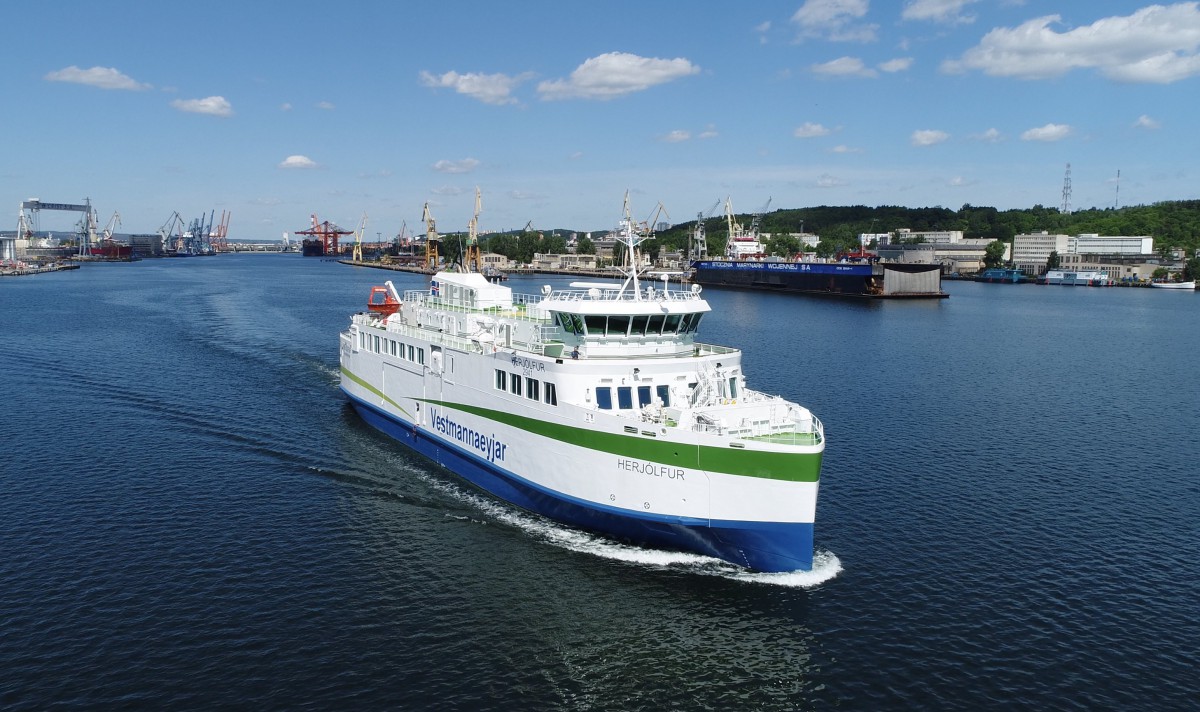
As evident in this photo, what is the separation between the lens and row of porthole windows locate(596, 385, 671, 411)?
28.4 m

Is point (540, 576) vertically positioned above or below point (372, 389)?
below

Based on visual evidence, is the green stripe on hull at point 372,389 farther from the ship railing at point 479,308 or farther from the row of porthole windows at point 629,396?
the row of porthole windows at point 629,396

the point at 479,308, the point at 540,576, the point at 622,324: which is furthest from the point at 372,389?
the point at 540,576

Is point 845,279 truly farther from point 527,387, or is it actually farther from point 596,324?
point 527,387

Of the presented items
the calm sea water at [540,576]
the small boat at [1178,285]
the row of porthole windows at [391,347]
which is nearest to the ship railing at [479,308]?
the row of porthole windows at [391,347]

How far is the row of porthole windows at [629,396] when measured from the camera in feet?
93.2

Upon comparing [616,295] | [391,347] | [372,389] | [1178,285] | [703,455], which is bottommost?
[372,389]

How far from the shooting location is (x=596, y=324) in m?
29.8

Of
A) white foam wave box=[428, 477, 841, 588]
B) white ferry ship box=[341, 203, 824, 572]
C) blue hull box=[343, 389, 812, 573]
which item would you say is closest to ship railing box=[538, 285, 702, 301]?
white ferry ship box=[341, 203, 824, 572]

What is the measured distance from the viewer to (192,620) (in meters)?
22.6

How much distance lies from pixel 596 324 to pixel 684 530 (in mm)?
A: 8528

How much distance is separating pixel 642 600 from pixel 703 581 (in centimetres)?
230

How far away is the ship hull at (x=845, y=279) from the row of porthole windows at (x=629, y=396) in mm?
129173

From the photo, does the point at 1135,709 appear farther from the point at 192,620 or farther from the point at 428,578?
the point at 192,620
